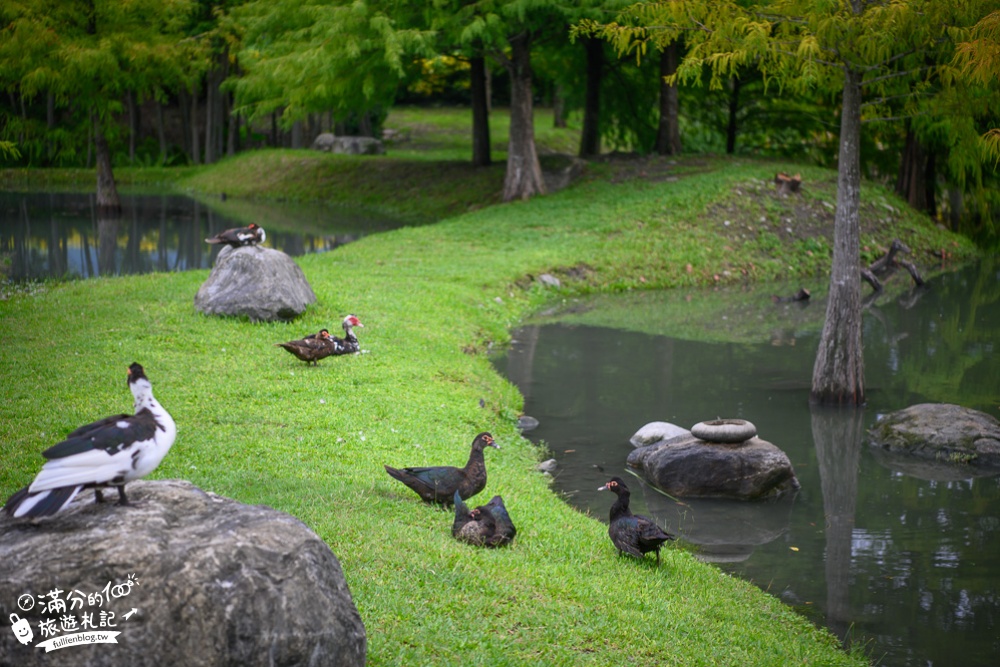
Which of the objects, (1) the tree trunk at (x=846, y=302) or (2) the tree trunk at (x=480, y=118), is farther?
(2) the tree trunk at (x=480, y=118)

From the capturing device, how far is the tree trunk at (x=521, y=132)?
102 feet

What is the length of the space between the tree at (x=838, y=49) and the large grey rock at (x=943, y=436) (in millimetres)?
1556

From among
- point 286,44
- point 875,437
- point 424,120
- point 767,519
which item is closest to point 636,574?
point 767,519

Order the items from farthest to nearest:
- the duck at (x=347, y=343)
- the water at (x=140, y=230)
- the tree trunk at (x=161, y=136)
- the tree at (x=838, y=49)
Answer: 1. the tree trunk at (x=161, y=136)
2. the water at (x=140, y=230)
3. the duck at (x=347, y=343)
4. the tree at (x=838, y=49)

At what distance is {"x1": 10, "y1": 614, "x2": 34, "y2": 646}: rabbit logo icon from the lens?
189 inches

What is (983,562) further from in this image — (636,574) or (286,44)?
(286,44)

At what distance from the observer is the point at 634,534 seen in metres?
9.07

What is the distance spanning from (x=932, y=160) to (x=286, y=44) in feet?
77.2

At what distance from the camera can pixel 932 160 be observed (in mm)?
36000

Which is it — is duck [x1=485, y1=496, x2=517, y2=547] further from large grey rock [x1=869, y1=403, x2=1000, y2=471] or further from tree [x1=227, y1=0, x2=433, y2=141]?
tree [x1=227, y1=0, x2=433, y2=141]

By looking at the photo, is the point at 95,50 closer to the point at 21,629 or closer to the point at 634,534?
the point at 634,534

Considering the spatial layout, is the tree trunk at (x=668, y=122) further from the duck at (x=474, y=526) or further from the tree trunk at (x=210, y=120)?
the duck at (x=474, y=526)

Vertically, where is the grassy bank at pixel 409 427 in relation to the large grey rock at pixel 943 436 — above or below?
above

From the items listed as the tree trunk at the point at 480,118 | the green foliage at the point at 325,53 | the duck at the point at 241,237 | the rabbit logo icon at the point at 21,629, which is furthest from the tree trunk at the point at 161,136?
the rabbit logo icon at the point at 21,629
